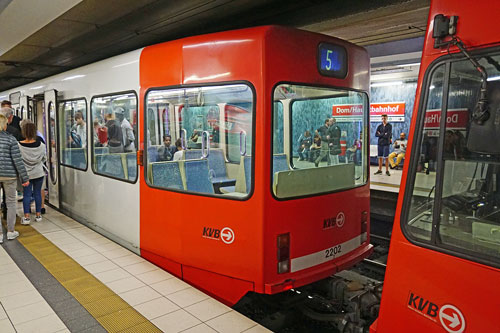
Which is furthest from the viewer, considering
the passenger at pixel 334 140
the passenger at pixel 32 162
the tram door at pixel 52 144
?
the tram door at pixel 52 144

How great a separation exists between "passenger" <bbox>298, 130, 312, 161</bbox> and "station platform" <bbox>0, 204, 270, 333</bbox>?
1710mm

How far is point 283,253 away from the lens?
3.56 meters

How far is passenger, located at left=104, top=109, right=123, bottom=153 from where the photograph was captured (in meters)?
5.20

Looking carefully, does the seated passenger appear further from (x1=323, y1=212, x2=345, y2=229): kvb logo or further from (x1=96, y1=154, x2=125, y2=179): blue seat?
(x1=323, y1=212, x2=345, y2=229): kvb logo

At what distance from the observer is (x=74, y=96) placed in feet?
21.1

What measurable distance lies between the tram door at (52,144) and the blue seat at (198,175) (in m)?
4.18

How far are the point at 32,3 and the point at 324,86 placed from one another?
17.7 ft

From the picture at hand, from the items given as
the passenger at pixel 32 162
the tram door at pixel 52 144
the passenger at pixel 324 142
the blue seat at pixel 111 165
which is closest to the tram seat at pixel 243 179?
the passenger at pixel 324 142

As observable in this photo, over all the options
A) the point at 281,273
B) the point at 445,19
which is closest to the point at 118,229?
the point at 281,273

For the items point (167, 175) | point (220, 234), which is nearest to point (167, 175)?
point (167, 175)

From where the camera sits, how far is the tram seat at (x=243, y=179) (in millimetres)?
3592

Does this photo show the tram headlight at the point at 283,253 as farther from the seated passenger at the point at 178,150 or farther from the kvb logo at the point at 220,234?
the seated passenger at the point at 178,150

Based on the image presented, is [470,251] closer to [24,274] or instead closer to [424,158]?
[424,158]

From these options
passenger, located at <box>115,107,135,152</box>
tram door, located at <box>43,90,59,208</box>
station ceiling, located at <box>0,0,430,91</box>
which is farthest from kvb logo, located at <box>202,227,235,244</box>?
tram door, located at <box>43,90,59,208</box>
